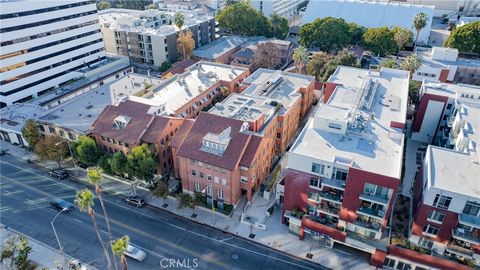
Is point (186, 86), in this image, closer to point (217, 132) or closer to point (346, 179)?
point (217, 132)

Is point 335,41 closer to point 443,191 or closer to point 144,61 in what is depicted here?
point 144,61

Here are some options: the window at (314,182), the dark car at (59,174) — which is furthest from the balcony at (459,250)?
the dark car at (59,174)

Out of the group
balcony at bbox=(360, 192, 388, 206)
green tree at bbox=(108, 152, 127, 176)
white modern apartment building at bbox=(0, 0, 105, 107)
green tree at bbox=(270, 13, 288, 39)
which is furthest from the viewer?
green tree at bbox=(270, 13, 288, 39)

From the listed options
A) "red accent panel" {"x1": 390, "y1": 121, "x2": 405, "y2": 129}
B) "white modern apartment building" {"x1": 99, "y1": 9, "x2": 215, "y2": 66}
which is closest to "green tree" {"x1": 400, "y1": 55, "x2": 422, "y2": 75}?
"red accent panel" {"x1": 390, "y1": 121, "x2": 405, "y2": 129}

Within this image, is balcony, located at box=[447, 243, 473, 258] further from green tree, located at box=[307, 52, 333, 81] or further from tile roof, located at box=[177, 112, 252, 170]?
green tree, located at box=[307, 52, 333, 81]

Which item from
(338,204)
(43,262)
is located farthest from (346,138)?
(43,262)

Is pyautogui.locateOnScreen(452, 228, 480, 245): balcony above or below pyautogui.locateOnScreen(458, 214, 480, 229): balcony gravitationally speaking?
below

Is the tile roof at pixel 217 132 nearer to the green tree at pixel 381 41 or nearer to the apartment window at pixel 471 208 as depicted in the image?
the apartment window at pixel 471 208
